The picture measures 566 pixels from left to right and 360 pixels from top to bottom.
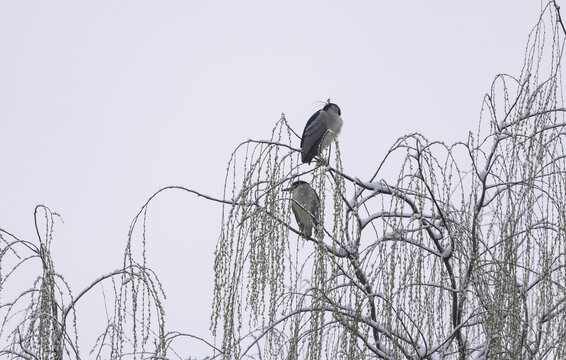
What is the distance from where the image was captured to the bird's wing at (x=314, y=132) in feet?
22.7

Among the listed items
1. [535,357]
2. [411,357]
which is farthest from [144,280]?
[535,357]

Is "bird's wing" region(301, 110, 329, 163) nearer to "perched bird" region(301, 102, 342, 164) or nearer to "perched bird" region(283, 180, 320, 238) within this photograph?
"perched bird" region(301, 102, 342, 164)

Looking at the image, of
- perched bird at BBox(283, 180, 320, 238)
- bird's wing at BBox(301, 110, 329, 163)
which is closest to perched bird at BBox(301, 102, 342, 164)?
bird's wing at BBox(301, 110, 329, 163)

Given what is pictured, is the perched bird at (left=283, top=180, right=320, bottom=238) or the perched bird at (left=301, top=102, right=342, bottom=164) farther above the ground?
the perched bird at (left=301, top=102, right=342, bottom=164)

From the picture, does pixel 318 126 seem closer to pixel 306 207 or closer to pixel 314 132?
pixel 314 132

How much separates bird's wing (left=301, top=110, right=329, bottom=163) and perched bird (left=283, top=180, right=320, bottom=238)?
444 mm

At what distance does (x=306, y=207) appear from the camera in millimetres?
3027

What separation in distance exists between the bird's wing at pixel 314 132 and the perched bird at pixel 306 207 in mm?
444

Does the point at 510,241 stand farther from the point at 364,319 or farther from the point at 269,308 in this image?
the point at 269,308

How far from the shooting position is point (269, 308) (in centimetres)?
268

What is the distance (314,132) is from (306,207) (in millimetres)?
4058

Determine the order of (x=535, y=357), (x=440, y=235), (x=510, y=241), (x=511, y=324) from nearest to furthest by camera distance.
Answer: (x=511, y=324), (x=510, y=241), (x=535, y=357), (x=440, y=235)

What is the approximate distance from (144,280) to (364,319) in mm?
937

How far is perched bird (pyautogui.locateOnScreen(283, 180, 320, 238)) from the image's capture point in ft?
9.62
